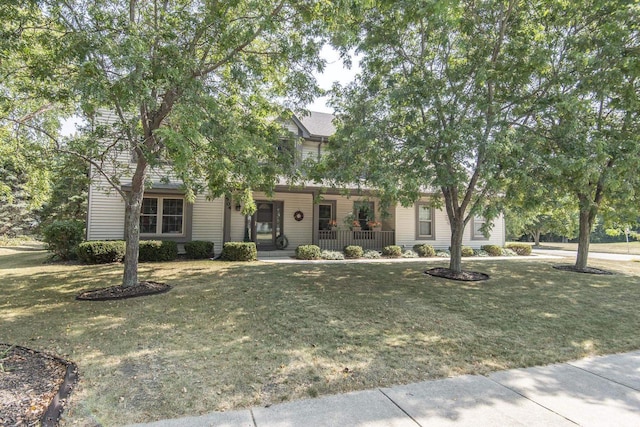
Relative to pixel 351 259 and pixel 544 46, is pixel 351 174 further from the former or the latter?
pixel 351 259

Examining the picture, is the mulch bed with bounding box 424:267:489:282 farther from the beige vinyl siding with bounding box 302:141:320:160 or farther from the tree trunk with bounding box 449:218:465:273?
the beige vinyl siding with bounding box 302:141:320:160

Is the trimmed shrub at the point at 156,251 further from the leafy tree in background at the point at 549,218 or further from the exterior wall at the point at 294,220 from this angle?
the leafy tree in background at the point at 549,218

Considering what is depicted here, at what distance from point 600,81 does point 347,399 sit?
8155mm

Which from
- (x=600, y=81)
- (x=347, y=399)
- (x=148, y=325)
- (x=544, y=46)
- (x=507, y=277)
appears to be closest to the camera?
(x=347, y=399)

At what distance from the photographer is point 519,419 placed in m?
2.92

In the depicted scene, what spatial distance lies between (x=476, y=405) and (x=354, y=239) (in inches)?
498

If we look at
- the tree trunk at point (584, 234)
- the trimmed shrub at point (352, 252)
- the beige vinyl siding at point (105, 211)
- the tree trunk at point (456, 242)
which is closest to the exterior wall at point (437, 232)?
the trimmed shrub at point (352, 252)

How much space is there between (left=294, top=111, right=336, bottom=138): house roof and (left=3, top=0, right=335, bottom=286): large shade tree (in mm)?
6349

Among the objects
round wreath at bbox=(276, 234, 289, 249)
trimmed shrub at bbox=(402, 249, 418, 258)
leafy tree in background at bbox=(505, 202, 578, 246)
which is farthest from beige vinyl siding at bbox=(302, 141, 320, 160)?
leafy tree in background at bbox=(505, 202, 578, 246)

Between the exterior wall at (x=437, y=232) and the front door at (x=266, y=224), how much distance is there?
601cm

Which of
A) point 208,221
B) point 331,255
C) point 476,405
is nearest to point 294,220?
point 331,255

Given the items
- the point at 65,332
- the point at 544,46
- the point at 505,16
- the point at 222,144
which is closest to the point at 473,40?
the point at 505,16

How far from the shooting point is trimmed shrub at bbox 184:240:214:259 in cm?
1237

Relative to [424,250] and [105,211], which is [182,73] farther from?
[424,250]
